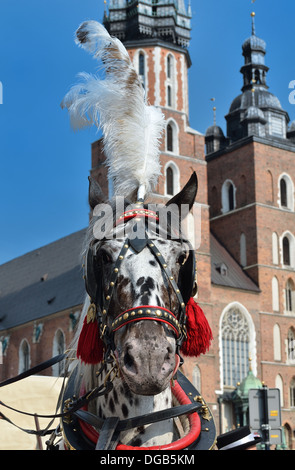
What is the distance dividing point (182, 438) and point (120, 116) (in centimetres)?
154

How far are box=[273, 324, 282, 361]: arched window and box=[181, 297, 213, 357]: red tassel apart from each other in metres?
34.7

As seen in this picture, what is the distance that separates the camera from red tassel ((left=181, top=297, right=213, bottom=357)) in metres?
3.38

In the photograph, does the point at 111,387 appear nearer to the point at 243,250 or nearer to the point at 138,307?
the point at 138,307

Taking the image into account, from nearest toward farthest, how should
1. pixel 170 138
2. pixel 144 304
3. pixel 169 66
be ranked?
pixel 144 304 < pixel 170 138 < pixel 169 66

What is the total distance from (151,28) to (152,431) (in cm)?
3612

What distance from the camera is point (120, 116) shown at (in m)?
3.71

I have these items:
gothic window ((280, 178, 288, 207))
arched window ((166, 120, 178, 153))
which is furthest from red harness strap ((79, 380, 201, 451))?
gothic window ((280, 178, 288, 207))

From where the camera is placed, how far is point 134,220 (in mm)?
3289

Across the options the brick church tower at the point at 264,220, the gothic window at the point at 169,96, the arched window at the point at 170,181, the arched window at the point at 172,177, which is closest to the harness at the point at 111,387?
the arched window at the point at 170,181

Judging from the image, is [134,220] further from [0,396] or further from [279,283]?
[279,283]

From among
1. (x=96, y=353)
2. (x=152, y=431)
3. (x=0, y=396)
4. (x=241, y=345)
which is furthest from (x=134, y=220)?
(x=241, y=345)

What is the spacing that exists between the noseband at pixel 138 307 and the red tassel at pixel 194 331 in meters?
0.18

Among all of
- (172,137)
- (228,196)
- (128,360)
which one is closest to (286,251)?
(228,196)

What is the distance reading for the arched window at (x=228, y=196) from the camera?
40594 millimetres
